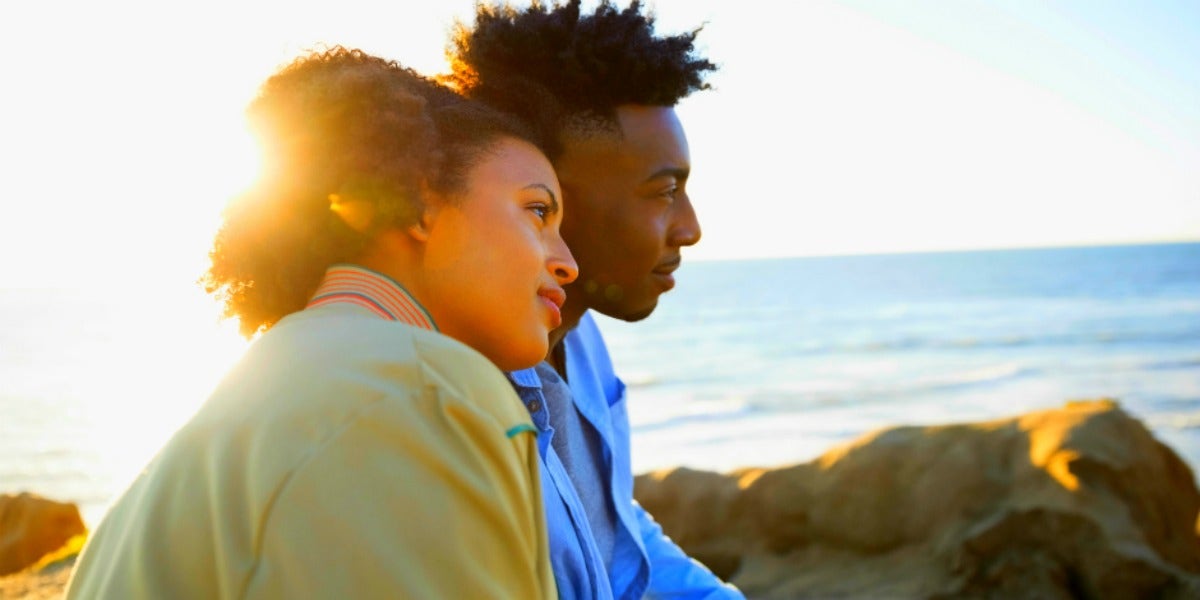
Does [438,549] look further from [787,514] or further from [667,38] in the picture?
[787,514]

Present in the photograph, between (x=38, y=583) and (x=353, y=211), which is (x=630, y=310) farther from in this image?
(x=38, y=583)

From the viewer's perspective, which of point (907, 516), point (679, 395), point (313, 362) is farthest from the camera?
point (679, 395)

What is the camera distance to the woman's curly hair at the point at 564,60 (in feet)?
9.47

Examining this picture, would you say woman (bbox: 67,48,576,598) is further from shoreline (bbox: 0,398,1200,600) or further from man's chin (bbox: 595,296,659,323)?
shoreline (bbox: 0,398,1200,600)

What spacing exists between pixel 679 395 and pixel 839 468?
15812mm

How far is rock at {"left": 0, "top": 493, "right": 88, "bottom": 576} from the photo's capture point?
6.90 m

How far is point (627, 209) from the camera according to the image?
3062mm

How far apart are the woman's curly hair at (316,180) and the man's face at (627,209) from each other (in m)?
1.11

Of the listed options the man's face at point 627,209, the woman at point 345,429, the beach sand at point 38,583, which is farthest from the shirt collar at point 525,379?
the beach sand at point 38,583

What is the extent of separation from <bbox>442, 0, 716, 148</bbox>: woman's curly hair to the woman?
3.27ft

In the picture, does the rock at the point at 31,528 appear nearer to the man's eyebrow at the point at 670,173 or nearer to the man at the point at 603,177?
the man at the point at 603,177

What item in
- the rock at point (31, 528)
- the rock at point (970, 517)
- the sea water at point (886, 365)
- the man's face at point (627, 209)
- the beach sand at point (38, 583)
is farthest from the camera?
the sea water at point (886, 365)

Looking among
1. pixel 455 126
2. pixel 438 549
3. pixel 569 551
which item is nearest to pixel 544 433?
pixel 569 551

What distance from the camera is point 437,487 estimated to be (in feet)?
4.16
